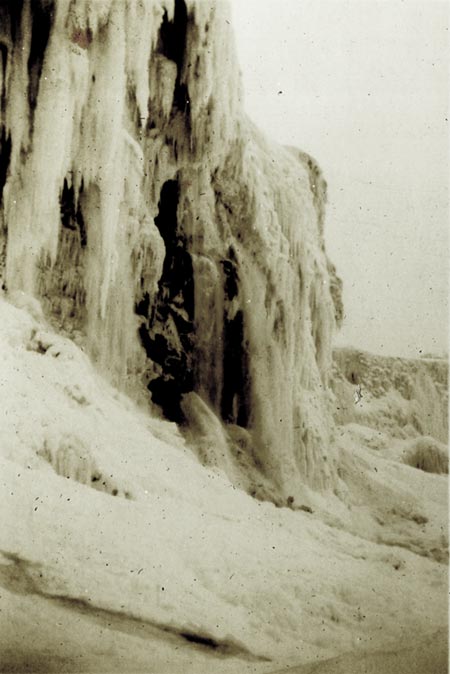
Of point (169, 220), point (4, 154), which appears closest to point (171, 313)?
point (169, 220)

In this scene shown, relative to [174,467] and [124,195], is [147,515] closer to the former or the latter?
[174,467]

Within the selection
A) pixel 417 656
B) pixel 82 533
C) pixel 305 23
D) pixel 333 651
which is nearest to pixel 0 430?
pixel 82 533

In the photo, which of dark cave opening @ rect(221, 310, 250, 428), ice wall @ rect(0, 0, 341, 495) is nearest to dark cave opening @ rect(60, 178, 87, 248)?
ice wall @ rect(0, 0, 341, 495)

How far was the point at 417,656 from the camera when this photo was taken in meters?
3.85

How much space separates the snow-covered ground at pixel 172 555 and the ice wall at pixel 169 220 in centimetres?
65

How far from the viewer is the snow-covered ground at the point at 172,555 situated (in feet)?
12.3

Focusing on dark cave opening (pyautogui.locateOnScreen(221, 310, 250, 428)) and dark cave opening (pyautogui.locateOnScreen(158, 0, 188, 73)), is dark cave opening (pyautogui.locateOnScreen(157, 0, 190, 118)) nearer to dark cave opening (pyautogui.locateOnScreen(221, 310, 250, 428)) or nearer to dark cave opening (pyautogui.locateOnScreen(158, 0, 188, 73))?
dark cave opening (pyautogui.locateOnScreen(158, 0, 188, 73))

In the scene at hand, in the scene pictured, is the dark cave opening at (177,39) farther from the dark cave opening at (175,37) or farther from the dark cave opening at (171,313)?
the dark cave opening at (171,313)

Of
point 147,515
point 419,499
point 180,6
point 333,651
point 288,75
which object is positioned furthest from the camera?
point 180,6

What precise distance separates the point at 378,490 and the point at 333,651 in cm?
95

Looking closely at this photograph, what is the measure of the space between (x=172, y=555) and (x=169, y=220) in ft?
8.22

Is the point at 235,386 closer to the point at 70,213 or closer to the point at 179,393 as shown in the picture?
the point at 179,393

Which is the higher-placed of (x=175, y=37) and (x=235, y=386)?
(x=175, y=37)

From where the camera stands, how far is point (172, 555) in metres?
4.04
